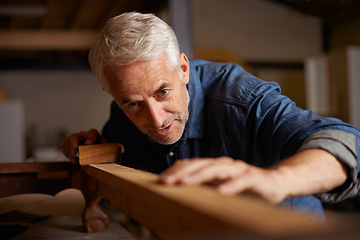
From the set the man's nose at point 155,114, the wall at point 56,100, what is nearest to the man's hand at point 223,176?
the man's nose at point 155,114

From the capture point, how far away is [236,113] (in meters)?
1.28

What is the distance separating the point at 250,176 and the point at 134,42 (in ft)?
2.35

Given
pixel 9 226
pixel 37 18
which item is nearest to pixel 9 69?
pixel 37 18

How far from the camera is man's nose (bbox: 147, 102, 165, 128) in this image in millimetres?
1212

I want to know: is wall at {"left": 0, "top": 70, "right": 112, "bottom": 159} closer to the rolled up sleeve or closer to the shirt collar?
the shirt collar

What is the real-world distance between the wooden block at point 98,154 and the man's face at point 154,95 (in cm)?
13

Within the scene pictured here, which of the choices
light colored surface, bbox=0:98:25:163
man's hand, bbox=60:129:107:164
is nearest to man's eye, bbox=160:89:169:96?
man's hand, bbox=60:129:107:164

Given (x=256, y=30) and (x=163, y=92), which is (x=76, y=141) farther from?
(x=256, y=30)

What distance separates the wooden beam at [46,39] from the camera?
6.86 metres

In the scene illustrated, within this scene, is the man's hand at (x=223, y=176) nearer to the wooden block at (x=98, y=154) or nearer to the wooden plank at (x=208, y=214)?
the wooden plank at (x=208, y=214)

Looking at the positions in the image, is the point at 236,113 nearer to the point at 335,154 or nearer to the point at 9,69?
the point at 335,154

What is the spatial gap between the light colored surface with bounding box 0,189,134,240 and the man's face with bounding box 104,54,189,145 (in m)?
0.36

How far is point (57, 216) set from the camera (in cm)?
153

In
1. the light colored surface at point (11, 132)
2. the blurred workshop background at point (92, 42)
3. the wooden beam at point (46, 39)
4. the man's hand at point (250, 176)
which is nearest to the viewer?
the man's hand at point (250, 176)
